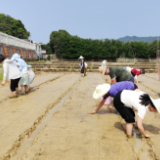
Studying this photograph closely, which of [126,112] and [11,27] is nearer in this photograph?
[126,112]

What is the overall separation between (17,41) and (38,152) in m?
26.0

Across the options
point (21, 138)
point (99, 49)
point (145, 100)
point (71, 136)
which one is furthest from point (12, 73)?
point (99, 49)

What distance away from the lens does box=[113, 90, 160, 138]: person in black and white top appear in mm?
2812

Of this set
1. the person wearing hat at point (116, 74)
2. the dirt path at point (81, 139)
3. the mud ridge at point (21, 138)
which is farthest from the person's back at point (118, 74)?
the mud ridge at point (21, 138)

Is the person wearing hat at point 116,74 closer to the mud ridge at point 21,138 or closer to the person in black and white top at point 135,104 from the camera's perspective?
the person in black and white top at point 135,104

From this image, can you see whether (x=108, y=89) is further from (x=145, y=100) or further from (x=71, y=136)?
(x=71, y=136)

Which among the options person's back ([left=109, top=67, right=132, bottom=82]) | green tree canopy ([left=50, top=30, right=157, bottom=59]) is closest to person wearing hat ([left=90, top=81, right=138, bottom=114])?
person's back ([left=109, top=67, right=132, bottom=82])

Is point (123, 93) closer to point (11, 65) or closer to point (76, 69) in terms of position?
point (11, 65)

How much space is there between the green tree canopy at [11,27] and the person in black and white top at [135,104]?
51.9m

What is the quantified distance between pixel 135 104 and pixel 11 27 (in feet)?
175

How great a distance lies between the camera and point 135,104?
9.35ft

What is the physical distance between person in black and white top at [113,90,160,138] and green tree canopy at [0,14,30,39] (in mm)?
51911

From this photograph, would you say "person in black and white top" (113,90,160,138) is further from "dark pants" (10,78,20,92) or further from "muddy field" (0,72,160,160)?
"dark pants" (10,78,20,92)

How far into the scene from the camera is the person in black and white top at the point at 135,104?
111 inches
